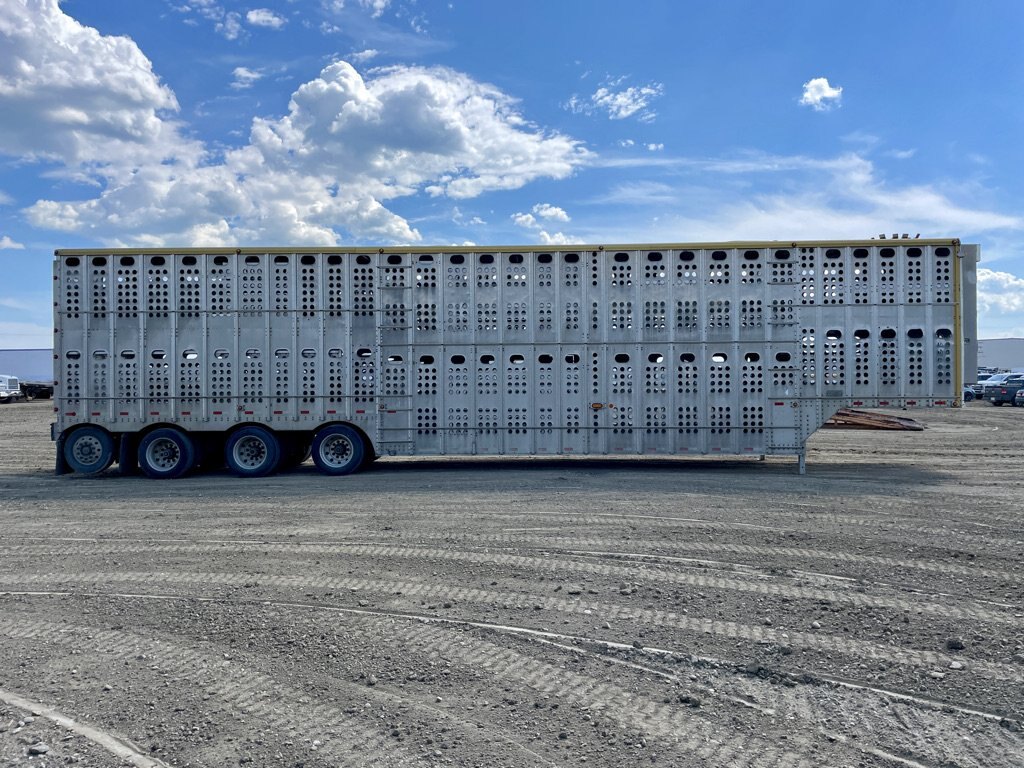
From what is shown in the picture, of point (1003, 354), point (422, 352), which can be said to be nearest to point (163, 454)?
point (422, 352)

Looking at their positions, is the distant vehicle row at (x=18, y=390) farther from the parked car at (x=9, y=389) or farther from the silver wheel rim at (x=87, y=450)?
the silver wheel rim at (x=87, y=450)

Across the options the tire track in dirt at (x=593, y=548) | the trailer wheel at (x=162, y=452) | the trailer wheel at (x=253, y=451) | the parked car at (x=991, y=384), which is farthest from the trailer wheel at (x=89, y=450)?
the parked car at (x=991, y=384)

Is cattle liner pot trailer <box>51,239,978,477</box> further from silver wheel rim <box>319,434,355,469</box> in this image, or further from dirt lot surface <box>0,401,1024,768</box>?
dirt lot surface <box>0,401,1024,768</box>

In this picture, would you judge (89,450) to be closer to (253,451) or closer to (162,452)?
(162,452)

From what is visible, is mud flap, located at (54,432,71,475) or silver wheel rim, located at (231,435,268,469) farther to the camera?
mud flap, located at (54,432,71,475)

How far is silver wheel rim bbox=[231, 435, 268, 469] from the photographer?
1502 centimetres

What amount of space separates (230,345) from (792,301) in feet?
34.6

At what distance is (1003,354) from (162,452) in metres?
93.4

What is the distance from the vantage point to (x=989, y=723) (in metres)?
4.22

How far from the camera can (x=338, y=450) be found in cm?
1517

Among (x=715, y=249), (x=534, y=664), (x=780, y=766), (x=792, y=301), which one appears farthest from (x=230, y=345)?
(x=780, y=766)

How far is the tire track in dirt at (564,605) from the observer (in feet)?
17.0

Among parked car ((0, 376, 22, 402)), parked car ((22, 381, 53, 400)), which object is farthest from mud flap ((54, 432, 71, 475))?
parked car ((22, 381, 53, 400))

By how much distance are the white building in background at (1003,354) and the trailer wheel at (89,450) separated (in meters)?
89.9
